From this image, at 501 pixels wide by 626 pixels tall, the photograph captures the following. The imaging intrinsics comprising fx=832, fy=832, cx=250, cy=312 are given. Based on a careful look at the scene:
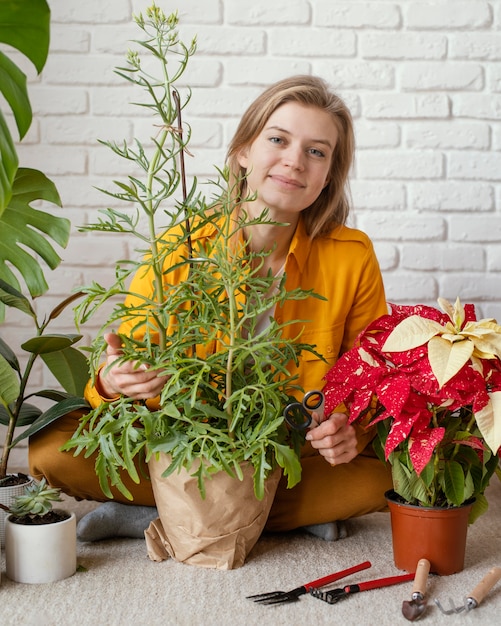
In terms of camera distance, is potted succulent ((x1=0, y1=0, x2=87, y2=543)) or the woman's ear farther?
the woman's ear

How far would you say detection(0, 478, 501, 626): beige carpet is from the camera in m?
1.45

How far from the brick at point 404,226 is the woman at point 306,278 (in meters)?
0.35

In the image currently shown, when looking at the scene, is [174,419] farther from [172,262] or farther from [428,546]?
[428,546]

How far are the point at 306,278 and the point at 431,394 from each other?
591 millimetres

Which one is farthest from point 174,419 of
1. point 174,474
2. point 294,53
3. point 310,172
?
point 294,53

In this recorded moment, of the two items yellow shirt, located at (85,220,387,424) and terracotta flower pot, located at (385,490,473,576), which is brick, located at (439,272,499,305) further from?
terracotta flower pot, located at (385,490,473,576)

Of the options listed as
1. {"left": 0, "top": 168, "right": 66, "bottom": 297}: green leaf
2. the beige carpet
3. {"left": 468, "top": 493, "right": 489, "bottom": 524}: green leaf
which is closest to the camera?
the beige carpet

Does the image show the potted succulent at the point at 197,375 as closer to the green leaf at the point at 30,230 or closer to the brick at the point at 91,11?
the green leaf at the point at 30,230

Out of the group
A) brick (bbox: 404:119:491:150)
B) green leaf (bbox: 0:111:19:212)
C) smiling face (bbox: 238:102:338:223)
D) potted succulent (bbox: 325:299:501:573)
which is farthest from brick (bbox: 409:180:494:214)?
green leaf (bbox: 0:111:19:212)

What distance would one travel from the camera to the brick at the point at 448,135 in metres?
2.39

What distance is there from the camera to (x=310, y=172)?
6.22 ft

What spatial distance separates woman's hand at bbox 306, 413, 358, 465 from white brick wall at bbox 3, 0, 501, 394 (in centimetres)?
82

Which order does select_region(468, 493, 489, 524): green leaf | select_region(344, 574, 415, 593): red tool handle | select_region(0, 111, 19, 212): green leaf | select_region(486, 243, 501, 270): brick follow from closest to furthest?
select_region(0, 111, 19, 212): green leaf → select_region(344, 574, 415, 593): red tool handle → select_region(468, 493, 489, 524): green leaf → select_region(486, 243, 501, 270): brick

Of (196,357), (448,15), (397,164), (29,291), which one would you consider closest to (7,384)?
(29,291)
